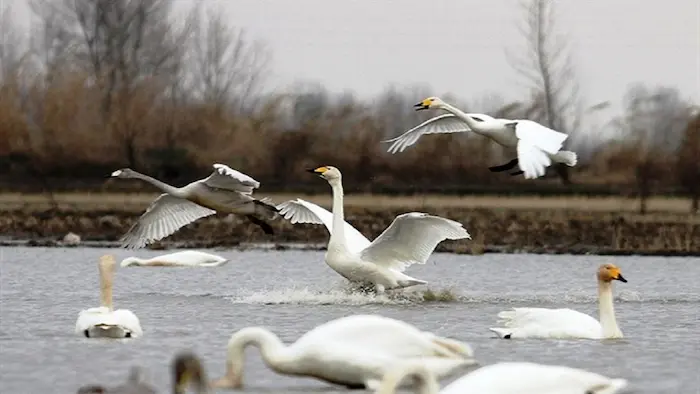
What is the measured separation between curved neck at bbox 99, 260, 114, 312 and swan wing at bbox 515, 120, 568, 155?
355 centimetres

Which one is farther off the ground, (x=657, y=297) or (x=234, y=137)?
(x=234, y=137)

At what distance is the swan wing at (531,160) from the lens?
13.3m

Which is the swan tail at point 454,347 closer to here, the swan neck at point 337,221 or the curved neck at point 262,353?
the curved neck at point 262,353

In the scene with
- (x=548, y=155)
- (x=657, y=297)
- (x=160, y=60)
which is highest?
(x=160, y=60)

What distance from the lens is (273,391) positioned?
9102 millimetres

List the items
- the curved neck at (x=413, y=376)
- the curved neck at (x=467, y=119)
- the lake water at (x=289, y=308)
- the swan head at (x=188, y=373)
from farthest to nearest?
the curved neck at (x=467, y=119) → the lake water at (x=289, y=308) → the curved neck at (x=413, y=376) → the swan head at (x=188, y=373)

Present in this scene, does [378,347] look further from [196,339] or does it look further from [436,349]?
[196,339]

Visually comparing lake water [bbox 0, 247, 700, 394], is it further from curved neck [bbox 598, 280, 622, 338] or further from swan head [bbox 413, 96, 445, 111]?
swan head [bbox 413, 96, 445, 111]

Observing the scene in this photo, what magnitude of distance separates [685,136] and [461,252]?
34.5 ft

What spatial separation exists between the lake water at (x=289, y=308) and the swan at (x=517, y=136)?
4.27 feet

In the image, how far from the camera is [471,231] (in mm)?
27078

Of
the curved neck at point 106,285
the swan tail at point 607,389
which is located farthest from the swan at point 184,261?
the swan tail at point 607,389

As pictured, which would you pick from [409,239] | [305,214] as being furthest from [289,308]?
[305,214]

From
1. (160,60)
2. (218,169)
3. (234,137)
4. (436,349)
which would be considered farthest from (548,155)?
(160,60)
